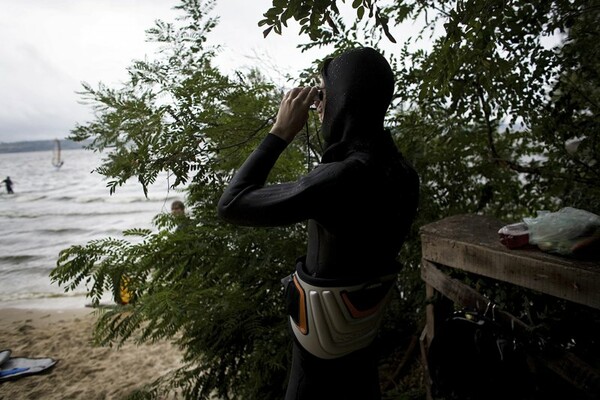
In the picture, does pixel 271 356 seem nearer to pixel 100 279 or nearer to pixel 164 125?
pixel 100 279

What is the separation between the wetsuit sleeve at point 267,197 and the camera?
1327mm

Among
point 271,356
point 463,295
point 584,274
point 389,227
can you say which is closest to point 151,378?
point 271,356

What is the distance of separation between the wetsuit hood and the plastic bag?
3.27ft

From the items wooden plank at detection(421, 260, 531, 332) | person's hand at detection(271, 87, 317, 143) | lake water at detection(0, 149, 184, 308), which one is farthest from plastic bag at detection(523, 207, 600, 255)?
lake water at detection(0, 149, 184, 308)

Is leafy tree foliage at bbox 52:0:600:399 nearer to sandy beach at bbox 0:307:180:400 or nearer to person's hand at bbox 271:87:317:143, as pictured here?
person's hand at bbox 271:87:317:143

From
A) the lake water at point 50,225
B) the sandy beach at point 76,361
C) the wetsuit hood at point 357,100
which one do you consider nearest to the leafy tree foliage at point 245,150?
the wetsuit hood at point 357,100

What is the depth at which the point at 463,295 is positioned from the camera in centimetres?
241

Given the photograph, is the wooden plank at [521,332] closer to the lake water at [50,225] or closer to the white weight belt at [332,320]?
the white weight belt at [332,320]

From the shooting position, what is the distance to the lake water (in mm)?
11516

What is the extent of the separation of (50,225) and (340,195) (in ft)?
79.2

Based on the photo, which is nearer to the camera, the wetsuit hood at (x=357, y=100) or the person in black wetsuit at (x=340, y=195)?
the person in black wetsuit at (x=340, y=195)

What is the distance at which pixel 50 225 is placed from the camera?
20.9m

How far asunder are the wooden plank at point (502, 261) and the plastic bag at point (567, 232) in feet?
0.17

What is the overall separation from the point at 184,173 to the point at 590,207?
9.92ft
